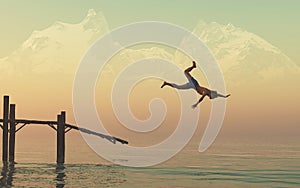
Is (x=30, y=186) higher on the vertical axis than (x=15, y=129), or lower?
lower

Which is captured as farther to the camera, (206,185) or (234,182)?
(234,182)

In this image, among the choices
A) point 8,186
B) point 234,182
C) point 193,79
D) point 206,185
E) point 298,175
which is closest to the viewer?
point 193,79

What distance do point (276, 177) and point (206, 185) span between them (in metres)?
12.9

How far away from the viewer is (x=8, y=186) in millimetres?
40469

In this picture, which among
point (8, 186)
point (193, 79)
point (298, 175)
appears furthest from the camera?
point (298, 175)

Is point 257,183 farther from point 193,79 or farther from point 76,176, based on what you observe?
point 193,79

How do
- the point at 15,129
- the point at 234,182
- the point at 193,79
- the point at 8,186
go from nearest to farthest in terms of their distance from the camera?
the point at 193,79
the point at 8,186
the point at 234,182
the point at 15,129

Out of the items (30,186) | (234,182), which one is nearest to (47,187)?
(30,186)

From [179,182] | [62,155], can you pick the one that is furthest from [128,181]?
[62,155]

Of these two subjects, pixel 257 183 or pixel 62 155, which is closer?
pixel 257 183

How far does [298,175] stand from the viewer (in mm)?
60656

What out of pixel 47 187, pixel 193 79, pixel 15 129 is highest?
pixel 15 129

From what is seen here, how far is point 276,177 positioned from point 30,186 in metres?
25.5

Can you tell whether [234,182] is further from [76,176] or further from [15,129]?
[15,129]
